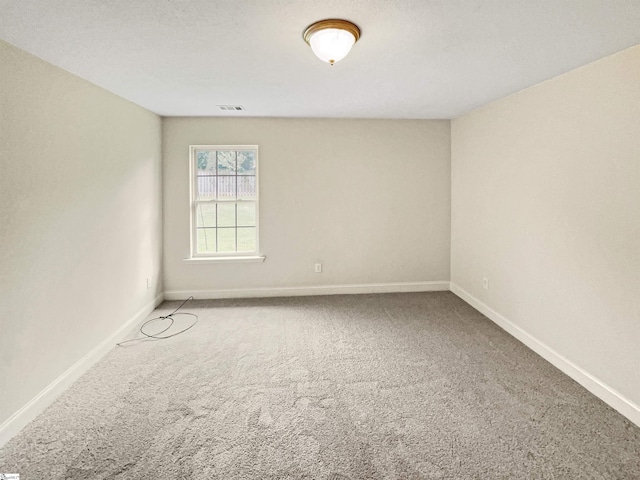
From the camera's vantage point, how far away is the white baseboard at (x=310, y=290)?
4410 millimetres

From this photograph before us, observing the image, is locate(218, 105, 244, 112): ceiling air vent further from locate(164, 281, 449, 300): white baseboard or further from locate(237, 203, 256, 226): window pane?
locate(164, 281, 449, 300): white baseboard

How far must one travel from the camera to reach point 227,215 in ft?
14.7

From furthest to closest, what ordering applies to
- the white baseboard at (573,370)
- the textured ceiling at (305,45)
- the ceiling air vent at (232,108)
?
the ceiling air vent at (232,108) → the white baseboard at (573,370) → the textured ceiling at (305,45)

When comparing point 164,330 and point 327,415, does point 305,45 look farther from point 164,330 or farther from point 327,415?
point 164,330

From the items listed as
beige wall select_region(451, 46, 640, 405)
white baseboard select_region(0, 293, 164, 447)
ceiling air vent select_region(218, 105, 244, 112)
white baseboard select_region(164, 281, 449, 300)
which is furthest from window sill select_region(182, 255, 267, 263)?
beige wall select_region(451, 46, 640, 405)

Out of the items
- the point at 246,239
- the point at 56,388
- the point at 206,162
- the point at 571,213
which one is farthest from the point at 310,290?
the point at 571,213

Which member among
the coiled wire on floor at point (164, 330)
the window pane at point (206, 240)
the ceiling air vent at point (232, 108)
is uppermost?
the ceiling air vent at point (232, 108)

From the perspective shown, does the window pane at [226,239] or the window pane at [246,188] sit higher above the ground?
the window pane at [246,188]

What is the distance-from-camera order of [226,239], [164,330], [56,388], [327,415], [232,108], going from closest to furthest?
[327,415] → [56,388] → [164,330] → [232,108] → [226,239]

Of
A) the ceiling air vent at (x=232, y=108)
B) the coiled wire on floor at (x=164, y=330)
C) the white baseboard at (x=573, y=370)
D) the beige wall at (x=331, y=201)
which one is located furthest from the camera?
the beige wall at (x=331, y=201)

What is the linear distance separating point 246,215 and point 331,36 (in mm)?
2939

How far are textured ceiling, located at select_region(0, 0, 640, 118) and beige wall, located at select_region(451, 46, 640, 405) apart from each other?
26 cm

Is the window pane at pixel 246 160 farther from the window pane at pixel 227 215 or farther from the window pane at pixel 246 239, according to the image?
the window pane at pixel 246 239

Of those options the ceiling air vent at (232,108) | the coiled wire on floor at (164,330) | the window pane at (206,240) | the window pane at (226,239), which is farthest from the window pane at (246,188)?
the coiled wire on floor at (164,330)
